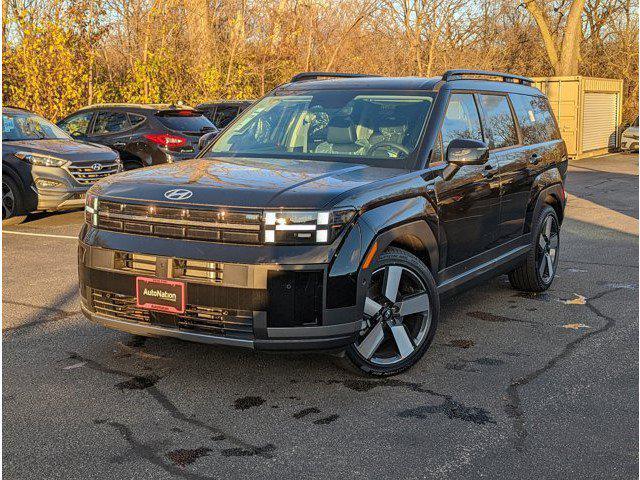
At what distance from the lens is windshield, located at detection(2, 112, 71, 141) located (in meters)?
11.7

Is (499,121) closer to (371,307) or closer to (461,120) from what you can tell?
(461,120)

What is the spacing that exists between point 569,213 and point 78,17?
11.7 metres

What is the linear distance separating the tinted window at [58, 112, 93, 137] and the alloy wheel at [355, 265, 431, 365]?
34.5 feet

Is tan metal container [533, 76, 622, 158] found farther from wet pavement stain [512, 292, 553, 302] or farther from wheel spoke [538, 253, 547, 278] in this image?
wet pavement stain [512, 292, 553, 302]

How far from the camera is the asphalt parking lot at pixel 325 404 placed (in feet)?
11.9

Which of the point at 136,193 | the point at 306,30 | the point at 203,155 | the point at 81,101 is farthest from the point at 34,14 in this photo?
the point at 136,193

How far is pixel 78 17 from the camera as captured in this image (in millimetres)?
18281

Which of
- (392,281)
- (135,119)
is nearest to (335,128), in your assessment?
(392,281)

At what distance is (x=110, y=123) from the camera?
550 inches

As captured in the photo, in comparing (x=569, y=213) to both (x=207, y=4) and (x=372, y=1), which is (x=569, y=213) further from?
(x=372, y=1)

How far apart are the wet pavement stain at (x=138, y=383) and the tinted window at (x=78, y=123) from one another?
10.2 m

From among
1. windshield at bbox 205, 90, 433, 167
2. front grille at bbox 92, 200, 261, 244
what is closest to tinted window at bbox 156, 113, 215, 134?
windshield at bbox 205, 90, 433, 167

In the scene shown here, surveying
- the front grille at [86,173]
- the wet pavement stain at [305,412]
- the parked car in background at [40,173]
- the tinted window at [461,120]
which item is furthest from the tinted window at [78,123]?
the wet pavement stain at [305,412]

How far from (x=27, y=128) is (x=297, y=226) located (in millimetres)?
9009
